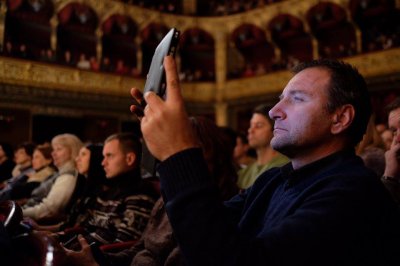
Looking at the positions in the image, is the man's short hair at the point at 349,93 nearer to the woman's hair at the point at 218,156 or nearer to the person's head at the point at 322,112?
the person's head at the point at 322,112

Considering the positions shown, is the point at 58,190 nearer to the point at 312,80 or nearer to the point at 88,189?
the point at 88,189

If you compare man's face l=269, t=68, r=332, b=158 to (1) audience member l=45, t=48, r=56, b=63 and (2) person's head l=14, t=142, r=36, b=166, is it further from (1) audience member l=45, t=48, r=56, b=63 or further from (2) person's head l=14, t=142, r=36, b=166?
(1) audience member l=45, t=48, r=56, b=63

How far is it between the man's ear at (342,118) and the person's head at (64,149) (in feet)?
10.0

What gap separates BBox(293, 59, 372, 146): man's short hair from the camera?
1.09 m

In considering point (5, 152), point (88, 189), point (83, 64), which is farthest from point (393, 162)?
point (83, 64)

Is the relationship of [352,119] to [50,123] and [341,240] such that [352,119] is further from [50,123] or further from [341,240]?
[50,123]

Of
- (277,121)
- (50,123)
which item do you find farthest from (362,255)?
(50,123)

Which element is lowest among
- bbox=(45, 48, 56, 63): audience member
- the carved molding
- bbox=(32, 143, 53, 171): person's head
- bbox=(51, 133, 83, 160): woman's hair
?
bbox=(32, 143, 53, 171): person's head

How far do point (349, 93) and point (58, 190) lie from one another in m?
2.84

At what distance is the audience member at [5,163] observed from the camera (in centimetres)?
582

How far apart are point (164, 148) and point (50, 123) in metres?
11.7

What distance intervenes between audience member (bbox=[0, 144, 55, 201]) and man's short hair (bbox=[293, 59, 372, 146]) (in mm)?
3547

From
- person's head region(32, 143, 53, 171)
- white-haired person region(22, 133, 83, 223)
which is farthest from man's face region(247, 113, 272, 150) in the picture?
person's head region(32, 143, 53, 171)

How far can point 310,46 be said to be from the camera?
531 inches
